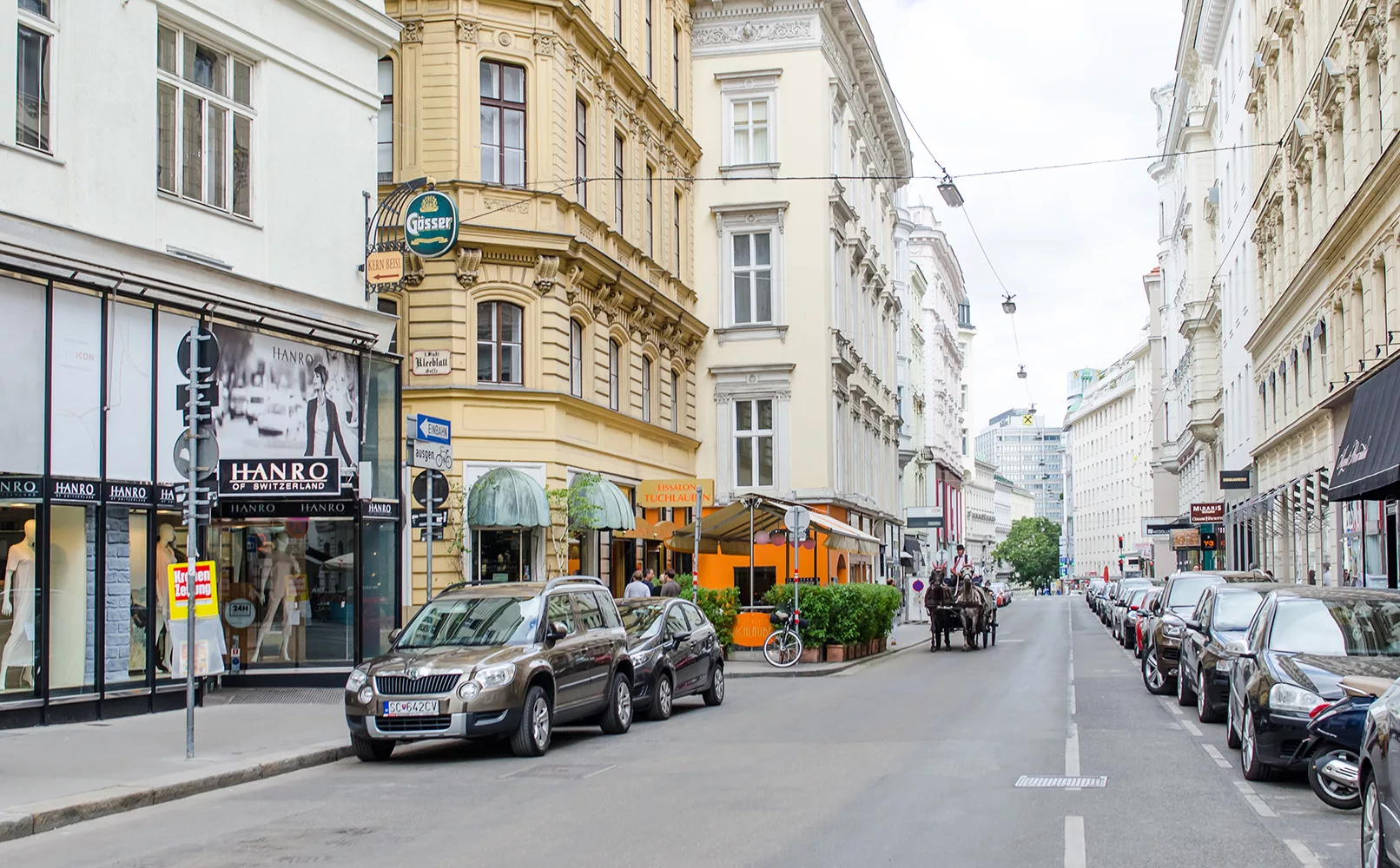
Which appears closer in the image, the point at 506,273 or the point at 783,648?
the point at 783,648

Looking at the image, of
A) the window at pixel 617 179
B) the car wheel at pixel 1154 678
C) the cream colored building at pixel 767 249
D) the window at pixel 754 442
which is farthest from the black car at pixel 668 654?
the window at pixel 754 442

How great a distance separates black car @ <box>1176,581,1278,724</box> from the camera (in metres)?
16.1

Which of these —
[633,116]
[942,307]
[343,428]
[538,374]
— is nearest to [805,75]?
[633,116]

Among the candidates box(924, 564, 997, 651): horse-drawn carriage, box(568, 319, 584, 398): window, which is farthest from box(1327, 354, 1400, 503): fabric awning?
box(568, 319, 584, 398): window

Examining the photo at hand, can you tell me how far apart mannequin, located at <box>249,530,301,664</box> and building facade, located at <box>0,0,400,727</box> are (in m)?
0.03

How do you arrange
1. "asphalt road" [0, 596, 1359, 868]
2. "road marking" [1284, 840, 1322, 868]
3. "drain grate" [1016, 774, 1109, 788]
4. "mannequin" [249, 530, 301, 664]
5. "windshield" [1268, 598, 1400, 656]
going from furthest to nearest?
1. "mannequin" [249, 530, 301, 664]
2. "drain grate" [1016, 774, 1109, 788]
3. "windshield" [1268, 598, 1400, 656]
4. "asphalt road" [0, 596, 1359, 868]
5. "road marking" [1284, 840, 1322, 868]

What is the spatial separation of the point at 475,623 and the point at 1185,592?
12511mm

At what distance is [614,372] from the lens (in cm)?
3334

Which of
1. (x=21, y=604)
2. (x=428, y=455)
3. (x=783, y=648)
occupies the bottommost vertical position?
(x=783, y=648)

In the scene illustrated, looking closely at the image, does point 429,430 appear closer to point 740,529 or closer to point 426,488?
point 426,488

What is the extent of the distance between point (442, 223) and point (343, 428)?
380 centimetres

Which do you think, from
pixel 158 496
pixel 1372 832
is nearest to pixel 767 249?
pixel 158 496

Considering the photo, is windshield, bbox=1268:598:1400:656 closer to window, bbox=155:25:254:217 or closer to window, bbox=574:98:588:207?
window, bbox=155:25:254:217

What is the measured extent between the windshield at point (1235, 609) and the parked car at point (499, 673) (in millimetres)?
6915
